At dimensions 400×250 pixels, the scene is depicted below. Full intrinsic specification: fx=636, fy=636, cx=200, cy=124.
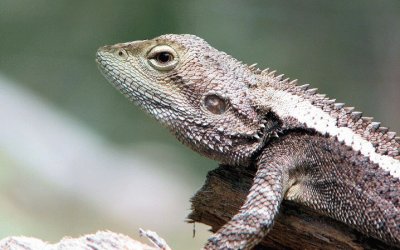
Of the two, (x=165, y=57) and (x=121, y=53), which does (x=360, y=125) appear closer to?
(x=165, y=57)

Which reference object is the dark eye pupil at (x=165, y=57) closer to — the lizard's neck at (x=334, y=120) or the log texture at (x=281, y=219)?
the lizard's neck at (x=334, y=120)

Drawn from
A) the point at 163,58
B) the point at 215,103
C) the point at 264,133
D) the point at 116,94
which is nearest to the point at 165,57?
the point at 163,58

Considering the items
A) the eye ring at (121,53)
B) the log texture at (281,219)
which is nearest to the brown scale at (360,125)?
the log texture at (281,219)

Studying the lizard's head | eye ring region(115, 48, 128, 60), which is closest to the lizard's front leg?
the lizard's head

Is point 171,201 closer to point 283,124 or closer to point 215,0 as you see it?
point 215,0

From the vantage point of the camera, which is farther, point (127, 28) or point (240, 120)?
point (127, 28)

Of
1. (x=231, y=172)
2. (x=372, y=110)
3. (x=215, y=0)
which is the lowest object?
(x=231, y=172)

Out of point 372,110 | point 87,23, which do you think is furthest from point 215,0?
point 372,110

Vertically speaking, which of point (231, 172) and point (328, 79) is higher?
point (328, 79)

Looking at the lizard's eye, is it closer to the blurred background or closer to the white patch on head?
the white patch on head
